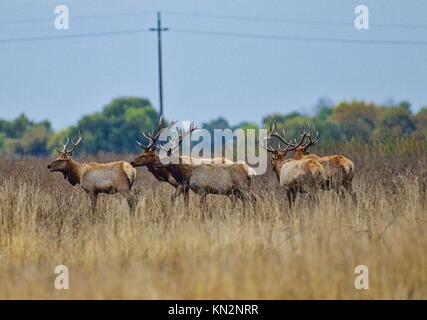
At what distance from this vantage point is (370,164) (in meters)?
29.7

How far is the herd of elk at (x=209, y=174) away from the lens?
2058 cm

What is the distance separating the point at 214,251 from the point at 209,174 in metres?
6.61

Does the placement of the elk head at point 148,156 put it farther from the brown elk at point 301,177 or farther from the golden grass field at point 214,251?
the brown elk at point 301,177

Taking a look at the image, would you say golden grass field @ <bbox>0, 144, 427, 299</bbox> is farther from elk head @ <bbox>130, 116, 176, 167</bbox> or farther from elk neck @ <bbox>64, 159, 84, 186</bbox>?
elk neck @ <bbox>64, 159, 84, 186</bbox>

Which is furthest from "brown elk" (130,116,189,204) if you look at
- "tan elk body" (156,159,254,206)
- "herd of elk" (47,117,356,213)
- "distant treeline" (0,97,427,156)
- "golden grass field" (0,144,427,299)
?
"distant treeline" (0,97,427,156)

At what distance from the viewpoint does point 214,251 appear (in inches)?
555

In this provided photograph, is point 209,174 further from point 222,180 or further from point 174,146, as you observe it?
point 174,146

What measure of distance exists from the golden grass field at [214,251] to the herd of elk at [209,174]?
125 centimetres

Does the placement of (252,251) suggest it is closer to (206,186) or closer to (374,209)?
(374,209)

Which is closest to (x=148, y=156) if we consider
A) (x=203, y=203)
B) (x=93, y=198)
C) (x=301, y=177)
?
(x=93, y=198)

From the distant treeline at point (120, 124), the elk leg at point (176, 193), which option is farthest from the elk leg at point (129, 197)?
the distant treeline at point (120, 124)

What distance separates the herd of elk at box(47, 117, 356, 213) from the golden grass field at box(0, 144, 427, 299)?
1.25m

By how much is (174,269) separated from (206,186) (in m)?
6.92

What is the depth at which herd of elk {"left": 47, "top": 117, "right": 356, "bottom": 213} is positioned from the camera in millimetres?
20578
